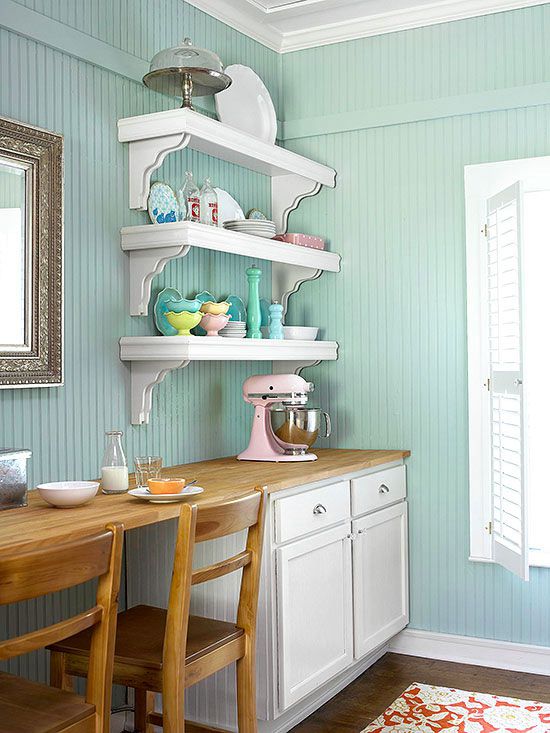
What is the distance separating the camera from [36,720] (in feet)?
5.94

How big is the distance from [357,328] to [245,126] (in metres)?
1.00

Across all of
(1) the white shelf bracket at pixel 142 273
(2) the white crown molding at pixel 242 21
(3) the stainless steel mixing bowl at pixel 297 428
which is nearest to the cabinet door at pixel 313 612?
(3) the stainless steel mixing bowl at pixel 297 428

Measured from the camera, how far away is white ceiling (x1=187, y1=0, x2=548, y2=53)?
3660 millimetres

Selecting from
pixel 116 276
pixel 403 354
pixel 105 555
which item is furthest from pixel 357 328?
pixel 105 555

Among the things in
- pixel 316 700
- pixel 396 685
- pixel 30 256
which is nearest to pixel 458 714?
pixel 396 685

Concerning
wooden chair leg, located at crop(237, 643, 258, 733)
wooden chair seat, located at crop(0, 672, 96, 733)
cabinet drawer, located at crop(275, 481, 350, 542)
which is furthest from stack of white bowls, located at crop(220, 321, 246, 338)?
wooden chair seat, located at crop(0, 672, 96, 733)

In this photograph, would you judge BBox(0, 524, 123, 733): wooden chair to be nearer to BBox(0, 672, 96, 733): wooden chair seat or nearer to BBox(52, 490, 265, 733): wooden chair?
BBox(0, 672, 96, 733): wooden chair seat

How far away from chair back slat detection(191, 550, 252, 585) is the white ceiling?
7.25 ft

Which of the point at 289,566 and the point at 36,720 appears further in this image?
the point at 289,566

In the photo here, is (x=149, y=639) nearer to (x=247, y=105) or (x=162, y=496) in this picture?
(x=162, y=496)

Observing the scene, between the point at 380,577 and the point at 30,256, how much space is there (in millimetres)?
1870

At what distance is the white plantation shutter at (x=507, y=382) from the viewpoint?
10.5ft

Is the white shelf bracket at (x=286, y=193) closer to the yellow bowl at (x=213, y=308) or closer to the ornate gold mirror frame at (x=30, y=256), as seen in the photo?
the yellow bowl at (x=213, y=308)

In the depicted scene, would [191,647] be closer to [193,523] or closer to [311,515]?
[193,523]
